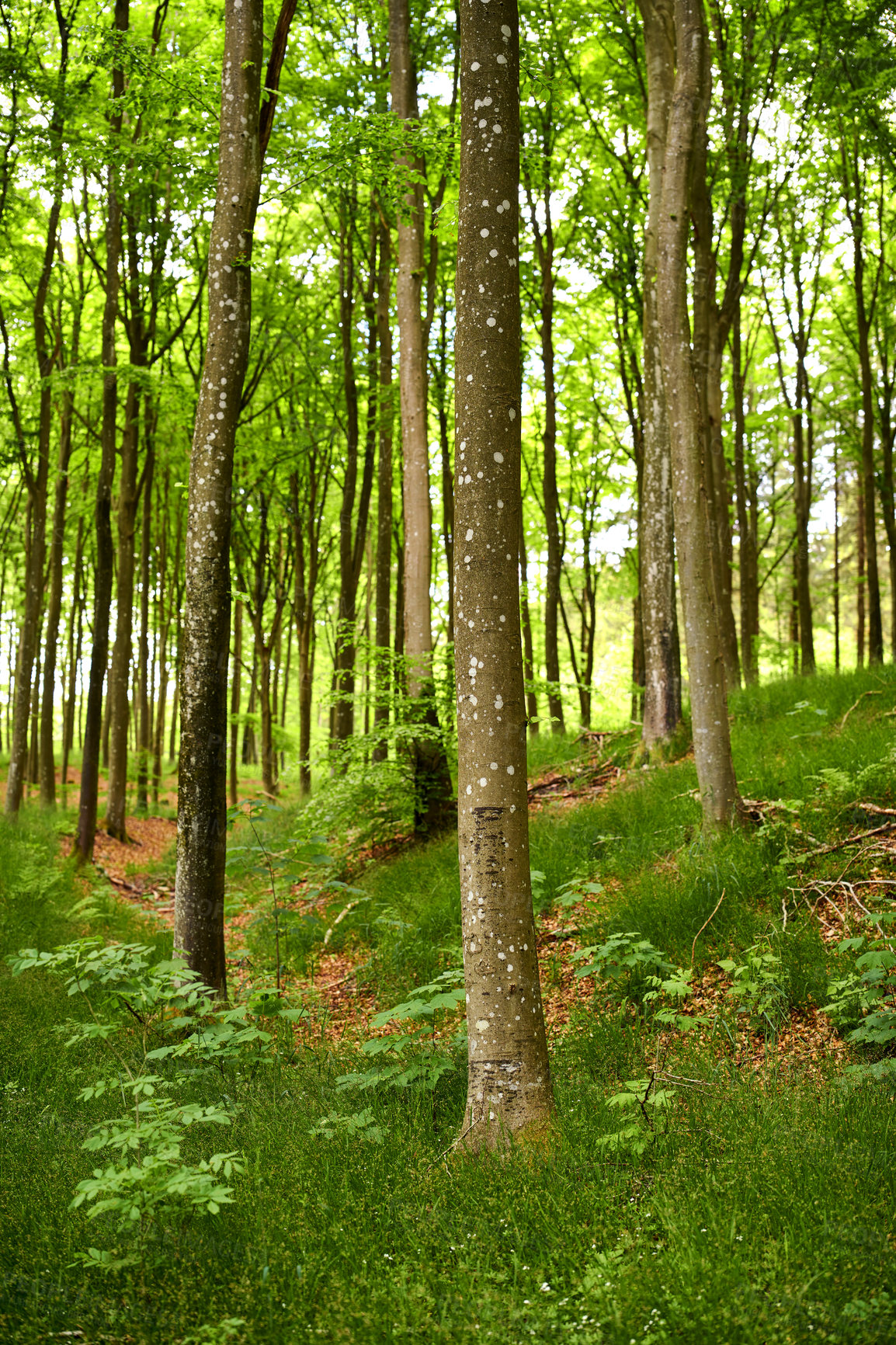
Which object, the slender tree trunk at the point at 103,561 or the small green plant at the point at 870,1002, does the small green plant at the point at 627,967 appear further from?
the slender tree trunk at the point at 103,561

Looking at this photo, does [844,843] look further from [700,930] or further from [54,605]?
[54,605]

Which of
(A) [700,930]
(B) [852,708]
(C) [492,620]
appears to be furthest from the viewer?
(B) [852,708]

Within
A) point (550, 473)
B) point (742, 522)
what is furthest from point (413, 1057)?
point (742, 522)

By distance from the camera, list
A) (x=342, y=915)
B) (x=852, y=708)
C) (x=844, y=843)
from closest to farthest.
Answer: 1. (x=844, y=843)
2. (x=852, y=708)
3. (x=342, y=915)

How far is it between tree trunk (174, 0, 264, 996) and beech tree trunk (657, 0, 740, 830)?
11.9ft

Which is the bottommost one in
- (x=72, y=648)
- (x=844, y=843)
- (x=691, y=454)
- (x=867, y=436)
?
(x=844, y=843)

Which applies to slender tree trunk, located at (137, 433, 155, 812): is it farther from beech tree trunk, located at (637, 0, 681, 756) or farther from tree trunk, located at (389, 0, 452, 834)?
beech tree trunk, located at (637, 0, 681, 756)

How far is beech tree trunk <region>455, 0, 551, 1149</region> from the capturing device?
12.8 feet

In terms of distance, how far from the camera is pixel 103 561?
461 inches

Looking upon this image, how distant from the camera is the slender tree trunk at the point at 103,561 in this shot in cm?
1166

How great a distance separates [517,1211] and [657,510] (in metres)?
8.10

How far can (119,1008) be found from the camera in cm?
569

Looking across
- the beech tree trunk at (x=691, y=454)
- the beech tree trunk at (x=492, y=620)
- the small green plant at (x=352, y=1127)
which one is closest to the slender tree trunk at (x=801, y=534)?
the beech tree trunk at (x=691, y=454)

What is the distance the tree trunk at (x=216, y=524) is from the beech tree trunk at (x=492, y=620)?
9.45 feet
